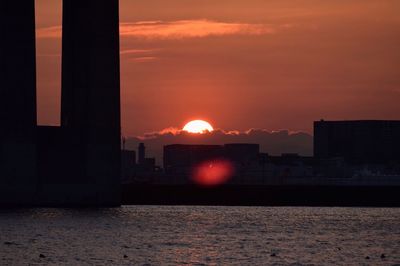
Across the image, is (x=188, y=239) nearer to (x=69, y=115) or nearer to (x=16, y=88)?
(x=16, y=88)

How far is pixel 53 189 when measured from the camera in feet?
373

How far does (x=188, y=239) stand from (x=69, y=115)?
117ft

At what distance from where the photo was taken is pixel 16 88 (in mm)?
107125

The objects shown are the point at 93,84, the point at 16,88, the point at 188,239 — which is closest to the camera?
the point at 188,239

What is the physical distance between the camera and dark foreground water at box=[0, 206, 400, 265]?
6625 centimetres

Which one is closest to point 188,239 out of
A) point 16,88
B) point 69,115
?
point 16,88

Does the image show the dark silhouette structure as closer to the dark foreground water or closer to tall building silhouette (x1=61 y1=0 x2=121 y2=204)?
tall building silhouette (x1=61 y1=0 x2=121 y2=204)

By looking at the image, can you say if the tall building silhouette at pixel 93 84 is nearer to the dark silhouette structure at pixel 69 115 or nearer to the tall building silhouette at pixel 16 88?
the dark silhouette structure at pixel 69 115

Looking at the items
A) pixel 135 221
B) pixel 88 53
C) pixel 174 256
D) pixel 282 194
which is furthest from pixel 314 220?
pixel 282 194

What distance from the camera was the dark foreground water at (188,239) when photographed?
66.2 m

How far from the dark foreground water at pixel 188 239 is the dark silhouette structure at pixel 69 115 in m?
2.84

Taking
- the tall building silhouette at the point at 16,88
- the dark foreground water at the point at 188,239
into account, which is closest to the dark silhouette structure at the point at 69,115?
the tall building silhouette at the point at 16,88

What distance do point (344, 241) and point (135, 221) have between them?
80.1ft

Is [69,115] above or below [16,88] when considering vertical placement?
below
